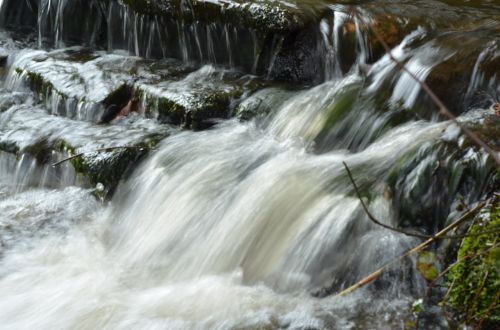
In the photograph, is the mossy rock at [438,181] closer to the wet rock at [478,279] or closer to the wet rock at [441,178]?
the wet rock at [441,178]

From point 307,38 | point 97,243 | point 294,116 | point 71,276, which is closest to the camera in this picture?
point 71,276

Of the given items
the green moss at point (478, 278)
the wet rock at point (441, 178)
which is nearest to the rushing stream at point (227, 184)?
the wet rock at point (441, 178)

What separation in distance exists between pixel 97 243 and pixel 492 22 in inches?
144

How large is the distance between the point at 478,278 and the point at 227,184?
6.56ft

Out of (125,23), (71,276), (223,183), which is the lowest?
(71,276)

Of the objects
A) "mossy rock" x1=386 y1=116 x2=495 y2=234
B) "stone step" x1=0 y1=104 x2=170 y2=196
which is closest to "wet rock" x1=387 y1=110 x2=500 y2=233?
"mossy rock" x1=386 y1=116 x2=495 y2=234

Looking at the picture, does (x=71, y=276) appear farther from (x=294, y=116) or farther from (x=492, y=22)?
(x=492, y=22)

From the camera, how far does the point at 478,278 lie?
3.04 metres

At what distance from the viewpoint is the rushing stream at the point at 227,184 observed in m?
3.65

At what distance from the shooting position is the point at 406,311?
3.38 meters

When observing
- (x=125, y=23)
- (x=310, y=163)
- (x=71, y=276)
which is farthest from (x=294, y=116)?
(x=125, y=23)

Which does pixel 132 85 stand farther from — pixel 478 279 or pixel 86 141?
pixel 478 279

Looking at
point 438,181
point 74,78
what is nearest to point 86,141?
point 74,78

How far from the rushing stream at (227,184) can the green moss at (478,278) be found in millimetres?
212
